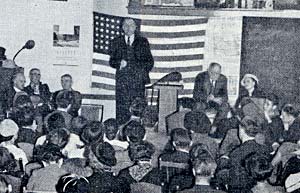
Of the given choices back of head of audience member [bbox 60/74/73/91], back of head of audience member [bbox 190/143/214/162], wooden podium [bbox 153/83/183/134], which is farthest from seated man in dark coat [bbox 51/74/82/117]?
back of head of audience member [bbox 190/143/214/162]

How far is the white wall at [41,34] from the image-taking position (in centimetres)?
268

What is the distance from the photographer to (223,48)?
8.79ft

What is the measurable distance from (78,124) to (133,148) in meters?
0.27

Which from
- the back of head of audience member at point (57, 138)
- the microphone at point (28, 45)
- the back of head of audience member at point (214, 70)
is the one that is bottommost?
Result: the back of head of audience member at point (57, 138)

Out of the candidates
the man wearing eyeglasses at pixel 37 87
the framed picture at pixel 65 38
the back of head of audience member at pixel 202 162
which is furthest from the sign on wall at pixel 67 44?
the back of head of audience member at pixel 202 162

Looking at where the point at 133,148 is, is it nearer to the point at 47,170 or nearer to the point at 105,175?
the point at 105,175

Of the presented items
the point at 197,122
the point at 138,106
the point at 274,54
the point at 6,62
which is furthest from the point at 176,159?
the point at 6,62

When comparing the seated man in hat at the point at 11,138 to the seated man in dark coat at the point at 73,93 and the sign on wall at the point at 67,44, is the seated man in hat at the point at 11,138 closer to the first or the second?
the seated man in dark coat at the point at 73,93

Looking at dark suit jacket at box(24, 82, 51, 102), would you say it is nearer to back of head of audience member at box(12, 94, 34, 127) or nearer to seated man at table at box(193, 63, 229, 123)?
back of head of audience member at box(12, 94, 34, 127)

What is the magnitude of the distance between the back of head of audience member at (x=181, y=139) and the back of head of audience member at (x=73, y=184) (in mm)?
441

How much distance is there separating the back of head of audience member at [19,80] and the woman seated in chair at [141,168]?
1.87 ft

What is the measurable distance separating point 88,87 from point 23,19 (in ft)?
1.39

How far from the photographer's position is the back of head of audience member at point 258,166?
8.91 ft

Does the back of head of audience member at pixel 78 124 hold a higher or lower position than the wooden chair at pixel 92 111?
lower
